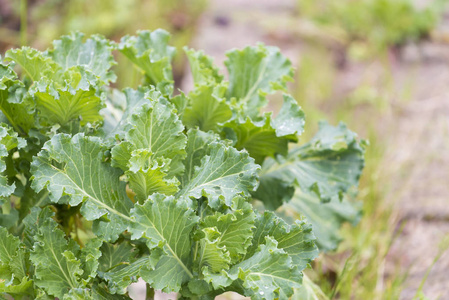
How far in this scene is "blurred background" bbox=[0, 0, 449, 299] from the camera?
265 cm

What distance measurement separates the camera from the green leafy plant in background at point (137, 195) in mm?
1271

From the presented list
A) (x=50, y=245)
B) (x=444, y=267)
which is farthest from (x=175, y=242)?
(x=444, y=267)

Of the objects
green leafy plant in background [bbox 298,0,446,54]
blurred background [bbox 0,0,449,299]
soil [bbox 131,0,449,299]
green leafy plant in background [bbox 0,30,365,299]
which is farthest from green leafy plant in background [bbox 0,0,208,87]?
green leafy plant in background [bbox 0,30,365,299]

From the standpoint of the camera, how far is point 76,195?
130cm

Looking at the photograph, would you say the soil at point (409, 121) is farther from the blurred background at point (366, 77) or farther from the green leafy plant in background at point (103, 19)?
the green leafy plant in background at point (103, 19)

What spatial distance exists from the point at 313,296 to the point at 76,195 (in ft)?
2.86

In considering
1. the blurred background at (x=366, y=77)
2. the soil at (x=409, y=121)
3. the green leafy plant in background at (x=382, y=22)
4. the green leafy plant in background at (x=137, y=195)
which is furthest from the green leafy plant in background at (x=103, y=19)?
the green leafy plant in background at (x=137, y=195)

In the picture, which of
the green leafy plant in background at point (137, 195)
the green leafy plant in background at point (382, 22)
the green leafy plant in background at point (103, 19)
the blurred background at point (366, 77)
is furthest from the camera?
the green leafy plant in background at point (103, 19)

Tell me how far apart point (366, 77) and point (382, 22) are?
0.76 metres

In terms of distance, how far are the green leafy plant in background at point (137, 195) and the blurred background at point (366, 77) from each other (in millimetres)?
630

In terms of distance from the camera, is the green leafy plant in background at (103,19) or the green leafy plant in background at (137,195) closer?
the green leafy plant in background at (137,195)

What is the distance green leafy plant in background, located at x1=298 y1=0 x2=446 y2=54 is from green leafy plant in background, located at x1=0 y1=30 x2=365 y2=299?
3.58 metres

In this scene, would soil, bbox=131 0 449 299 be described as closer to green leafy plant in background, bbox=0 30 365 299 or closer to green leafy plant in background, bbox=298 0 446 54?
green leafy plant in background, bbox=298 0 446 54

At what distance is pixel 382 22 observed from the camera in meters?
4.90
